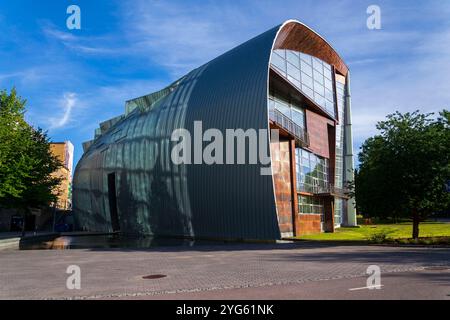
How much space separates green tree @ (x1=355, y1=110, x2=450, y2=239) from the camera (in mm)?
22348

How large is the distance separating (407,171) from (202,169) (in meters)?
14.8

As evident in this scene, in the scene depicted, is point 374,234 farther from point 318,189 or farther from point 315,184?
point 315,184

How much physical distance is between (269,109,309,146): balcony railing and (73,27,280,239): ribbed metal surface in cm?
387

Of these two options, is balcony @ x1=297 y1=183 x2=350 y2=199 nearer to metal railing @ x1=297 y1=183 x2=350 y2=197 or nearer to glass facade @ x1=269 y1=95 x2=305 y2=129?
metal railing @ x1=297 y1=183 x2=350 y2=197

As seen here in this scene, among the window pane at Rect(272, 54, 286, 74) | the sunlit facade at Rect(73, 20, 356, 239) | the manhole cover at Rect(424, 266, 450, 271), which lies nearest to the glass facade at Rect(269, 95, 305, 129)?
the sunlit facade at Rect(73, 20, 356, 239)

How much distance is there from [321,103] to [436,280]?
111 feet

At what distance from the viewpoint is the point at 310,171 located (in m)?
37.8

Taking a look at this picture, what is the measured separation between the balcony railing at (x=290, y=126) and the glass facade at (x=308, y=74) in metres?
3.70

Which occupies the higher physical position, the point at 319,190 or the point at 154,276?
the point at 319,190

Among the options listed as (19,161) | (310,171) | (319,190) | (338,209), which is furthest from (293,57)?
(19,161)

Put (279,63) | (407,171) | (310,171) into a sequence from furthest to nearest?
(310,171), (279,63), (407,171)

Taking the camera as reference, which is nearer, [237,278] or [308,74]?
[237,278]

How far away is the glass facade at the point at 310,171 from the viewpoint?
115 ft
